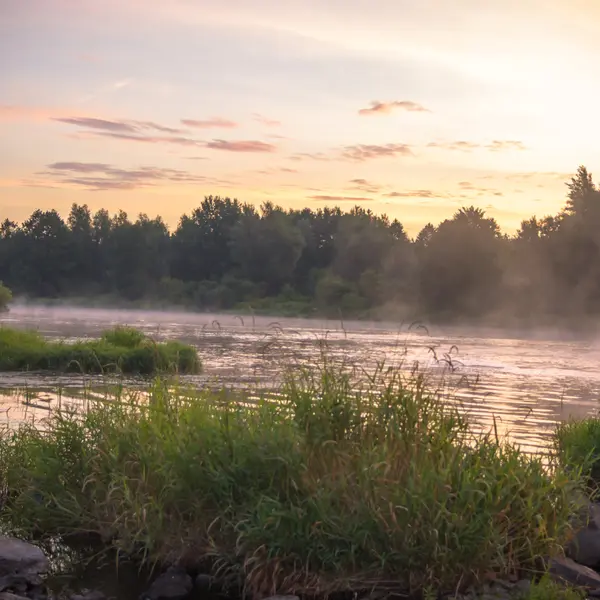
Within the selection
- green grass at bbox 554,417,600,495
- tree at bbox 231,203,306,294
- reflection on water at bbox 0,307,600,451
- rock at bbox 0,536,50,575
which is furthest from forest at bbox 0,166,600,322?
rock at bbox 0,536,50,575

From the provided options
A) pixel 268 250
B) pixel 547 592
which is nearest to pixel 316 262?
pixel 268 250

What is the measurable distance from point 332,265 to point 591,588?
3715 inches

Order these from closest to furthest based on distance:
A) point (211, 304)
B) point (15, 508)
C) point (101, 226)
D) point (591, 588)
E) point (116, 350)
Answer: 1. point (591, 588)
2. point (15, 508)
3. point (116, 350)
4. point (211, 304)
5. point (101, 226)

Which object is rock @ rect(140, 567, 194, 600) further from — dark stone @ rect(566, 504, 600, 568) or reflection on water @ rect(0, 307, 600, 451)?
dark stone @ rect(566, 504, 600, 568)

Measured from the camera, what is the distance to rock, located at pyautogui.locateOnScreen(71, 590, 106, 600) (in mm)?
7480

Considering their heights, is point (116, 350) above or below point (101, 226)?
below

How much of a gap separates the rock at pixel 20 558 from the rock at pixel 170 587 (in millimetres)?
1034

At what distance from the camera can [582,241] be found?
77000 millimetres

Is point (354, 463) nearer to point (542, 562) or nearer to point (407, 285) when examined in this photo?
point (542, 562)

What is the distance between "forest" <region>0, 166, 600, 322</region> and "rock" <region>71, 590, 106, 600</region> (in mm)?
56265

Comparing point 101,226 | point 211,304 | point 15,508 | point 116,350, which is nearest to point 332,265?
point 211,304

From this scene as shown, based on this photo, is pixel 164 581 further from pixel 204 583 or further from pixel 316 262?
pixel 316 262

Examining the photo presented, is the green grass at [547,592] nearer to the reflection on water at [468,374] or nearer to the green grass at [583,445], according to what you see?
the reflection on water at [468,374]

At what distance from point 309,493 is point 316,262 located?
10185cm
